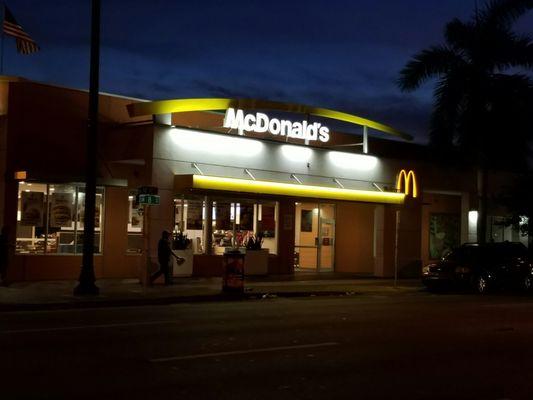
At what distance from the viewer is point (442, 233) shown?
37188 millimetres

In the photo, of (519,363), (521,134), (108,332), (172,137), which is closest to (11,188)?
(172,137)

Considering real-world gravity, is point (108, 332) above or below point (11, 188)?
below

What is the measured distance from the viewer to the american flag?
949 inches

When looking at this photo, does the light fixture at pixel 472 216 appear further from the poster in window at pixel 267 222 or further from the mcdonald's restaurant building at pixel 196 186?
the poster in window at pixel 267 222

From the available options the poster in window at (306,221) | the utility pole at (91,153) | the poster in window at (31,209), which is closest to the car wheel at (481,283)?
the poster in window at (306,221)

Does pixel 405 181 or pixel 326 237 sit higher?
pixel 405 181

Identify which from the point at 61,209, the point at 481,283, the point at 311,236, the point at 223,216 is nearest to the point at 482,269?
the point at 481,283

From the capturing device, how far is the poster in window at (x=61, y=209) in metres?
24.3

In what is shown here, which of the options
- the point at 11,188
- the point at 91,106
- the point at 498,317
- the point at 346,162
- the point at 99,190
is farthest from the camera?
the point at 346,162

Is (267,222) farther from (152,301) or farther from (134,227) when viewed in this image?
(152,301)

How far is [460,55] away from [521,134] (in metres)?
3.93

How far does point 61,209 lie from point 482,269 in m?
13.6

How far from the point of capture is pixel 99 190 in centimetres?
2538

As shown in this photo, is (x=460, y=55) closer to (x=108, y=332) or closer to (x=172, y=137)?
(x=172, y=137)
